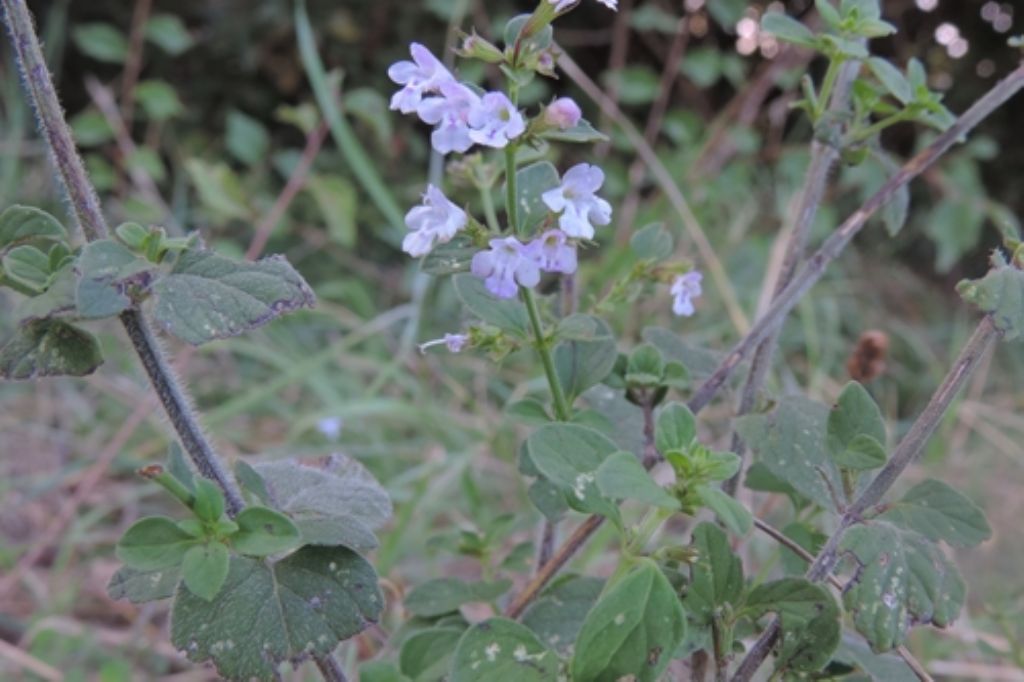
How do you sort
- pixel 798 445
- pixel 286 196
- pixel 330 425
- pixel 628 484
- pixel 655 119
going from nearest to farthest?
pixel 628 484 → pixel 798 445 → pixel 330 425 → pixel 286 196 → pixel 655 119

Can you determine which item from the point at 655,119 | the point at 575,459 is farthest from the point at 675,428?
the point at 655,119

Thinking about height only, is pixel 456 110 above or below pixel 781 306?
above

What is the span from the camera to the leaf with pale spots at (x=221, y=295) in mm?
438

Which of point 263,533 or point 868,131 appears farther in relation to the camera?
point 868,131

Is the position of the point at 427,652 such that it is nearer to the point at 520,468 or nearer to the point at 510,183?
the point at 520,468

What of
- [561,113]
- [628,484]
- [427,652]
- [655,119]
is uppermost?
[561,113]

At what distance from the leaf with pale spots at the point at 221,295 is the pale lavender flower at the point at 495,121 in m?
0.11

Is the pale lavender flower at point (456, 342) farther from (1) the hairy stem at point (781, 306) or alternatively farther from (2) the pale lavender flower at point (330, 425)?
(2) the pale lavender flower at point (330, 425)

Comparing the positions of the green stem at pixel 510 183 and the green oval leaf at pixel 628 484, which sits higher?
the green stem at pixel 510 183

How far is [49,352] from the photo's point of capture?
469 millimetres

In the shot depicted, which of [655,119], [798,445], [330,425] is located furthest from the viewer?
[655,119]

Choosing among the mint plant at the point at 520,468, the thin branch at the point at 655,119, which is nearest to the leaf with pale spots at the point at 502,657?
the mint plant at the point at 520,468

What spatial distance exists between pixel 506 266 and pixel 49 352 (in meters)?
0.20

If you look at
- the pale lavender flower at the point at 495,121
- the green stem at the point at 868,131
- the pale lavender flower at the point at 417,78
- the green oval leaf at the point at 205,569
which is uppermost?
the pale lavender flower at the point at 495,121
